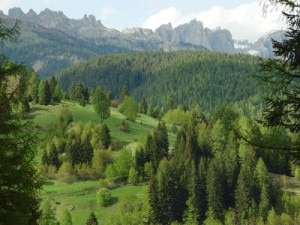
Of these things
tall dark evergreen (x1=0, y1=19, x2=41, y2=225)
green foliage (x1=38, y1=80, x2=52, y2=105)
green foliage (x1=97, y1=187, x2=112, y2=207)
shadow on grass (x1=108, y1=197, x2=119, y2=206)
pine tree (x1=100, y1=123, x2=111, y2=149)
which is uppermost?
tall dark evergreen (x1=0, y1=19, x2=41, y2=225)

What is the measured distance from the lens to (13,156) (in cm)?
1722

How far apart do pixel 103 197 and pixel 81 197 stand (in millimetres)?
6721

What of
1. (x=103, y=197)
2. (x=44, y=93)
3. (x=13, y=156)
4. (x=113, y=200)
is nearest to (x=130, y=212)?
(x=103, y=197)

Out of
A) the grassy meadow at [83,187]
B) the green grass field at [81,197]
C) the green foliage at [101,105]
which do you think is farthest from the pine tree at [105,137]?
the green grass field at [81,197]

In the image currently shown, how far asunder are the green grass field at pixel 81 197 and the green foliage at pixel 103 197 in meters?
1.15

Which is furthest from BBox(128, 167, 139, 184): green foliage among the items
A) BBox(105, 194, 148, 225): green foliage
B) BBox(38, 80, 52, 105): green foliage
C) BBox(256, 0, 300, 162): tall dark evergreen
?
BBox(256, 0, 300, 162): tall dark evergreen

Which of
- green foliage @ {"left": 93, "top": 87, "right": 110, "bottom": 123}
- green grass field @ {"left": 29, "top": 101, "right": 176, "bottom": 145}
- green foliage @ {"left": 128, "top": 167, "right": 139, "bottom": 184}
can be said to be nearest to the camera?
green foliage @ {"left": 128, "top": 167, "right": 139, "bottom": 184}

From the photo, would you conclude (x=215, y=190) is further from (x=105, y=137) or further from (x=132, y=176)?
(x=105, y=137)

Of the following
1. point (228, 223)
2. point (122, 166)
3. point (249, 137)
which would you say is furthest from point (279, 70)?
point (122, 166)

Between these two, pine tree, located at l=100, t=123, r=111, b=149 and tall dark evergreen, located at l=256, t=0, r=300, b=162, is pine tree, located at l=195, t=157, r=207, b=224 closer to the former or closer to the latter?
pine tree, located at l=100, t=123, r=111, b=149

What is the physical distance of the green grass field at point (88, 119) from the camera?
164 meters

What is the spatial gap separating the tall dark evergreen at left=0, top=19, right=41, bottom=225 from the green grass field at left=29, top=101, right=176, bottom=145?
13511 centimetres

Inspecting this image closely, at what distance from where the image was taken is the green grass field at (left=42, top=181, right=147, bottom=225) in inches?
4407

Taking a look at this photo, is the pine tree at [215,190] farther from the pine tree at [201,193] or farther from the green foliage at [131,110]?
the green foliage at [131,110]
